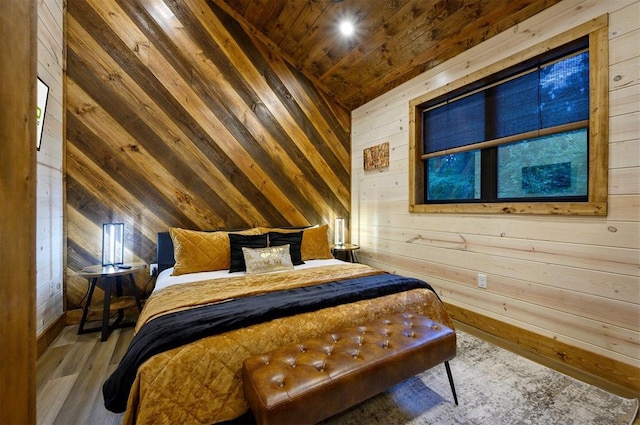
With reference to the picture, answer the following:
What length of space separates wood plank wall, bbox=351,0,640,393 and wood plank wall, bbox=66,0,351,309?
60.7 inches

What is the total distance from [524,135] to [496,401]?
76.7 inches

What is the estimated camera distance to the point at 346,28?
2.80 m

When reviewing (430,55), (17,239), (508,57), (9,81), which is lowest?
(17,239)

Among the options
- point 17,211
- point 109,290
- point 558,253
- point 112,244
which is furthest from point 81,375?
point 558,253

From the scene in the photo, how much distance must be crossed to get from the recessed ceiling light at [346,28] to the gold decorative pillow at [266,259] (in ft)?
7.84

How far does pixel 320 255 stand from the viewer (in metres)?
3.14

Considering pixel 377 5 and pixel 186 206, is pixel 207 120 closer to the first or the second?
pixel 186 206

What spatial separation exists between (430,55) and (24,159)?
316cm

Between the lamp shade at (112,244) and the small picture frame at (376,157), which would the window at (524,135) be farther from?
the lamp shade at (112,244)

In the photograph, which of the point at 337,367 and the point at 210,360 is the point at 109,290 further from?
the point at 337,367

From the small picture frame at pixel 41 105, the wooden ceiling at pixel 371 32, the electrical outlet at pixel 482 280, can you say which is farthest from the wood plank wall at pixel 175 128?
the electrical outlet at pixel 482 280

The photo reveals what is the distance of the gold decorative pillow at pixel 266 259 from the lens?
8.16 feet

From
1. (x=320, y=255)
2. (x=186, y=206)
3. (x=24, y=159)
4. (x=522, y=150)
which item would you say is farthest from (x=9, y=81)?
(x=522, y=150)

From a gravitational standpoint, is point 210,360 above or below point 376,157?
below
